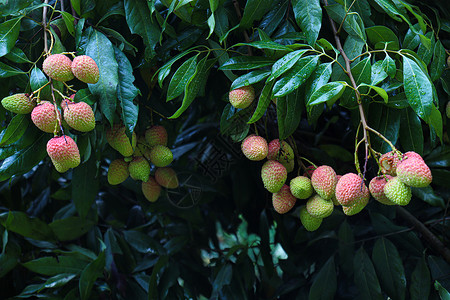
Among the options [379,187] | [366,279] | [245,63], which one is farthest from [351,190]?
[366,279]

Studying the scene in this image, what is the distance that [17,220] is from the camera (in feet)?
3.56

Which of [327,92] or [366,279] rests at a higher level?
[327,92]

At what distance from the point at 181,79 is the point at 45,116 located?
22cm

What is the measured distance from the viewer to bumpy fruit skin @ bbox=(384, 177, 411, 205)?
54cm

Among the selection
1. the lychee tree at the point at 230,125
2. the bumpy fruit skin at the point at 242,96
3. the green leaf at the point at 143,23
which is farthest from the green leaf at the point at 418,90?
the green leaf at the point at 143,23

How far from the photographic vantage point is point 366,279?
976 millimetres

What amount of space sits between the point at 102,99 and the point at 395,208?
2.75 ft

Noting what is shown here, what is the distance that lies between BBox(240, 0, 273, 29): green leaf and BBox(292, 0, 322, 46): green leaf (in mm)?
52

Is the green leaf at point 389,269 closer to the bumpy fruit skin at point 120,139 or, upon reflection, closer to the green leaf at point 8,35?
the bumpy fruit skin at point 120,139

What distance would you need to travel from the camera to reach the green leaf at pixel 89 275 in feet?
3.28

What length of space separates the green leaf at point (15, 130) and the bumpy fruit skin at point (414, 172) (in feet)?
1.84

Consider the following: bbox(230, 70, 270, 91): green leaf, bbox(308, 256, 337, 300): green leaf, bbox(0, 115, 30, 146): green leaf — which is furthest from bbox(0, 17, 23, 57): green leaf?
bbox(308, 256, 337, 300): green leaf

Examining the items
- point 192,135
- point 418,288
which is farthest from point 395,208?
point 192,135

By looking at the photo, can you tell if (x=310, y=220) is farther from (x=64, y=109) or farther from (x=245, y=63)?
(x=64, y=109)
